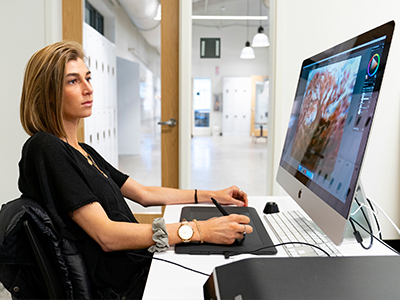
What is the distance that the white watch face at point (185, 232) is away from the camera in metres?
1.04

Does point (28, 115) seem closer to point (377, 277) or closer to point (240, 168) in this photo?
point (377, 277)

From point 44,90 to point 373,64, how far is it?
0.90 meters

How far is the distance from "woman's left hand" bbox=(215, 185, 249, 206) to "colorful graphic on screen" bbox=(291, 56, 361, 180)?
296 mm

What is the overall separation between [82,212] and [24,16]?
2.16 m

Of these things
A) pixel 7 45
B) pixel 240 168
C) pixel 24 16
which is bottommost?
pixel 240 168

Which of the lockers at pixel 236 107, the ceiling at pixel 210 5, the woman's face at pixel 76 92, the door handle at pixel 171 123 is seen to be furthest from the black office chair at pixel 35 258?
the lockers at pixel 236 107

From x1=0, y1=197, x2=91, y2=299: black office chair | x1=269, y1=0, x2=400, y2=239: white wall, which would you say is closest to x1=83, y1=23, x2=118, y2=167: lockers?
x1=269, y1=0, x2=400, y2=239: white wall

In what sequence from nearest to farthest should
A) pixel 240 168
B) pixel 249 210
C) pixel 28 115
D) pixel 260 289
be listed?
pixel 260 289, pixel 28 115, pixel 249 210, pixel 240 168

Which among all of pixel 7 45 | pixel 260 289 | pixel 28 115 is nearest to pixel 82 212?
pixel 28 115

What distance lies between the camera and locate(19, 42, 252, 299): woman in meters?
1.01

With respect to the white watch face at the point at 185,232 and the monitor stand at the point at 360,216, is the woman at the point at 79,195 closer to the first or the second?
the white watch face at the point at 185,232

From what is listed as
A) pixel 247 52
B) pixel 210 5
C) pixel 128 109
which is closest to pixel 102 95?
pixel 128 109

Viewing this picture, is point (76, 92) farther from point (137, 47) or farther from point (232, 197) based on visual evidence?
point (137, 47)

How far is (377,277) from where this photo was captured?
64cm
